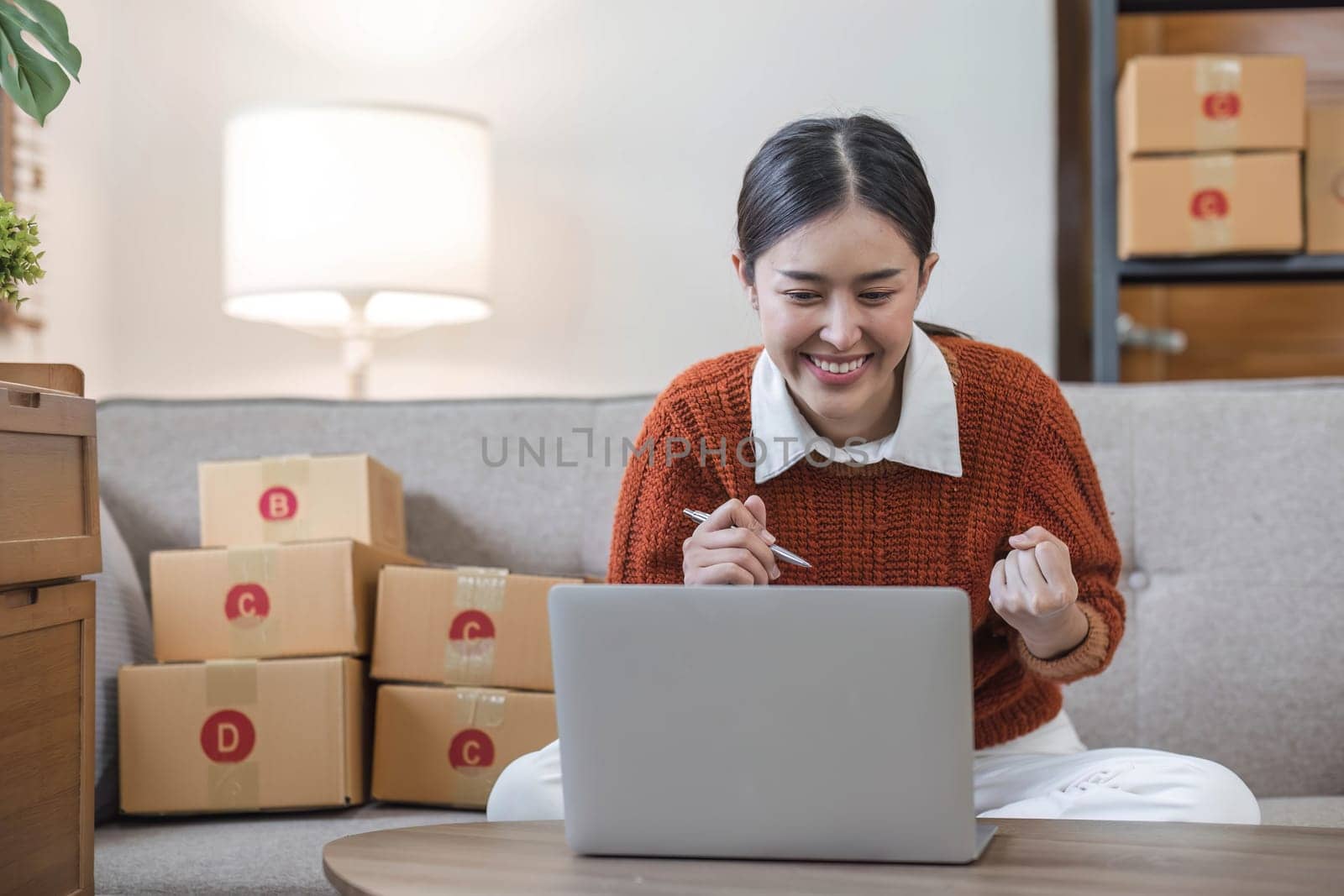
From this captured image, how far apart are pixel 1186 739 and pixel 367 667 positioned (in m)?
0.98

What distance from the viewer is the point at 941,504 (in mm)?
1278

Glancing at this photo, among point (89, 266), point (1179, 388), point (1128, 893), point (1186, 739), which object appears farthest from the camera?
point (89, 266)

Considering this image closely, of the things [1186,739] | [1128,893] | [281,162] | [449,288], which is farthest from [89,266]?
[1128,893]

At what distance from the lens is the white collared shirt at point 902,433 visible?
126cm

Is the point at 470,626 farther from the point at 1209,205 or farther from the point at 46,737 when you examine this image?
the point at 1209,205

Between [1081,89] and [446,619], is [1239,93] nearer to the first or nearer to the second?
[1081,89]

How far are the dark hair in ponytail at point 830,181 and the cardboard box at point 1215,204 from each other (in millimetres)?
959

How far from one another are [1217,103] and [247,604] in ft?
5.19

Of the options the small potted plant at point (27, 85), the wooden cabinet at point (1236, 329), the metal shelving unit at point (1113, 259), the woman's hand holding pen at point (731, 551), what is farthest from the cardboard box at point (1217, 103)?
the small potted plant at point (27, 85)

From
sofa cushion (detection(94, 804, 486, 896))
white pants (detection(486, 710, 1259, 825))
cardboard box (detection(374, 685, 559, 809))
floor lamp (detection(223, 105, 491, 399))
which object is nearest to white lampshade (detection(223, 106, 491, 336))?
floor lamp (detection(223, 105, 491, 399))

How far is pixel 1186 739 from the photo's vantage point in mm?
1583

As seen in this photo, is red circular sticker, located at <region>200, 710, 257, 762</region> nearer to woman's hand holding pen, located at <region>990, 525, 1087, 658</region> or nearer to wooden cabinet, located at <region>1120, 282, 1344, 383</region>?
woman's hand holding pen, located at <region>990, 525, 1087, 658</region>

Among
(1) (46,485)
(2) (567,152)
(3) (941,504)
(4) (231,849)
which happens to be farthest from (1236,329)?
(1) (46,485)

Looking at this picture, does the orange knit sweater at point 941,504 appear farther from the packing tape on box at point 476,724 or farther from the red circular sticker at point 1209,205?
the red circular sticker at point 1209,205
